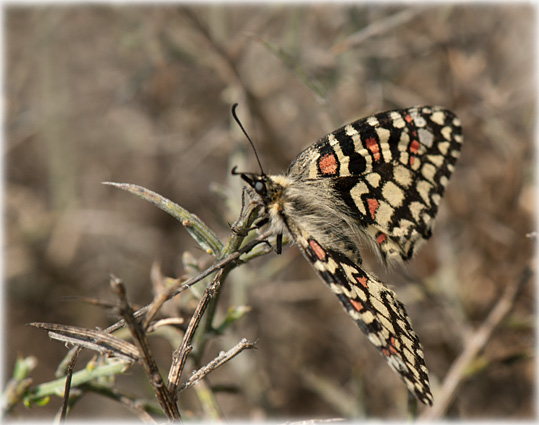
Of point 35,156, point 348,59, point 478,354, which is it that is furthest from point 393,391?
point 35,156

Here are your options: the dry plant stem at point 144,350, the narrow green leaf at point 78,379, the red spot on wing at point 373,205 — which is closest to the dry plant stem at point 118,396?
the narrow green leaf at point 78,379

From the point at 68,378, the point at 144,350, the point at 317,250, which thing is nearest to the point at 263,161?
the point at 317,250

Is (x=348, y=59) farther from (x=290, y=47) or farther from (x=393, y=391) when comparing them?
(x=393, y=391)

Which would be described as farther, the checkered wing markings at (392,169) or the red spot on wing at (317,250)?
the checkered wing markings at (392,169)

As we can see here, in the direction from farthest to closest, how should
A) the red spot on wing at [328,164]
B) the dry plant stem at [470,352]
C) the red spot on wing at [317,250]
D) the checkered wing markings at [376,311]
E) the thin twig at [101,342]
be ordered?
the dry plant stem at [470,352] → the red spot on wing at [328,164] → the red spot on wing at [317,250] → the checkered wing markings at [376,311] → the thin twig at [101,342]

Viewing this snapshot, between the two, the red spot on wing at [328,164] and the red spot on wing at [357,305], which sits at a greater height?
the red spot on wing at [328,164]

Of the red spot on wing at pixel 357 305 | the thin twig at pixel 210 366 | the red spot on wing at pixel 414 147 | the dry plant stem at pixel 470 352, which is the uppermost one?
the red spot on wing at pixel 414 147

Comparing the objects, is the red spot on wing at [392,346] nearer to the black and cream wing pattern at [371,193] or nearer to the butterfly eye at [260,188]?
the black and cream wing pattern at [371,193]

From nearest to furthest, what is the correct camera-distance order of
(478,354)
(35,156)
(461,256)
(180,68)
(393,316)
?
(393,316) → (478,354) → (461,256) → (180,68) → (35,156)
